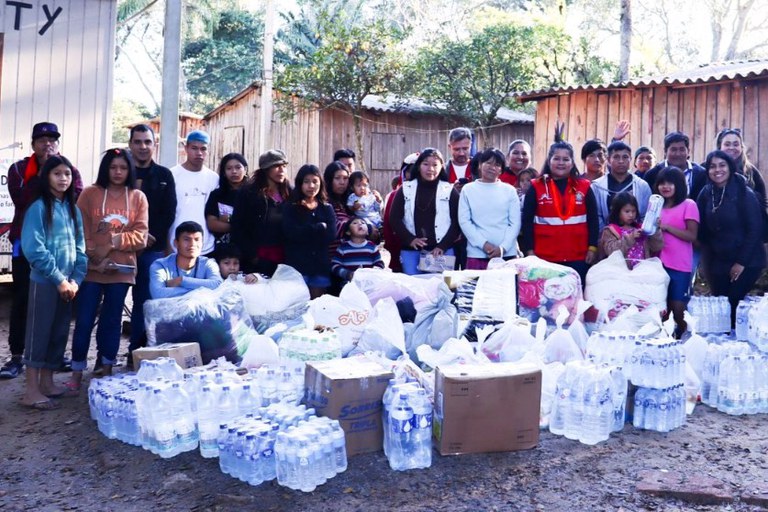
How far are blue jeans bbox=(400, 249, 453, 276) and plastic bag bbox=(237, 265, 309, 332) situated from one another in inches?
34.7

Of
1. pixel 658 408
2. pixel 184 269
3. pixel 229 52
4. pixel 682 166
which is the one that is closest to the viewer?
pixel 658 408

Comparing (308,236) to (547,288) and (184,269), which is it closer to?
(184,269)

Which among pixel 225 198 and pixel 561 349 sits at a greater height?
pixel 225 198

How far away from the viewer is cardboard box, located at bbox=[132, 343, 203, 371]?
4.35 metres

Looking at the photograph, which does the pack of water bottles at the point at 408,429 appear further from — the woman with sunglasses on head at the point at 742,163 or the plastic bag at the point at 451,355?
the woman with sunglasses on head at the point at 742,163

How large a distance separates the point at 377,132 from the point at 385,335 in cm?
1175

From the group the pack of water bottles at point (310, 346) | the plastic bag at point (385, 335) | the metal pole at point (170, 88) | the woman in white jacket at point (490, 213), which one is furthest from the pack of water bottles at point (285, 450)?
the metal pole at point (170, 88)

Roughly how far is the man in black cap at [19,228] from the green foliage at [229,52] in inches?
965

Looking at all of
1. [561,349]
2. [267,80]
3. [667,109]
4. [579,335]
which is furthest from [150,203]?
[267,80]

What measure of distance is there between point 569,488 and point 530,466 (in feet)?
0.84

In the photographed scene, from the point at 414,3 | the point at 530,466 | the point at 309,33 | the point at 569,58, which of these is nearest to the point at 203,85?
the point at 309,33

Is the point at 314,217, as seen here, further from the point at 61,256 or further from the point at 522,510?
the point at 522,510

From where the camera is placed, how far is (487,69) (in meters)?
15.0

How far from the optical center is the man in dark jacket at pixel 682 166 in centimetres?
608
